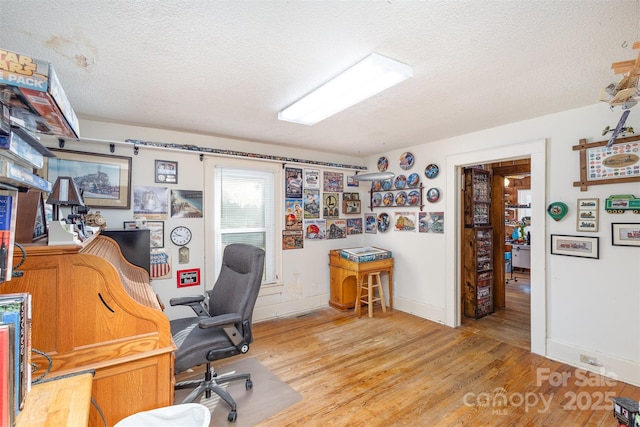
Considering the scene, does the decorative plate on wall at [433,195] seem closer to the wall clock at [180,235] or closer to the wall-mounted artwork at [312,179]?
the wall-mounted artwork at [312,179]

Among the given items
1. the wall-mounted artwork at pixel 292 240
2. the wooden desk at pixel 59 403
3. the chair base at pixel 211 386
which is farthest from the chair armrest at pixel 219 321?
the wall-mounted artwork at pixel 292 240

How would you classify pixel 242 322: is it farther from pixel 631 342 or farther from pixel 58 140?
pixel 631 342

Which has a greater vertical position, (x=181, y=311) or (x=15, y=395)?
(x=15, y=395)

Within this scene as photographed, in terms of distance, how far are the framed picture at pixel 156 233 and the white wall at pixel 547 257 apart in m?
0.07

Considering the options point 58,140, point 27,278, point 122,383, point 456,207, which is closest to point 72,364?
point 122,383

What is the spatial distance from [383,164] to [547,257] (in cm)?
235

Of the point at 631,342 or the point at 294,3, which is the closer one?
the point at 294,3

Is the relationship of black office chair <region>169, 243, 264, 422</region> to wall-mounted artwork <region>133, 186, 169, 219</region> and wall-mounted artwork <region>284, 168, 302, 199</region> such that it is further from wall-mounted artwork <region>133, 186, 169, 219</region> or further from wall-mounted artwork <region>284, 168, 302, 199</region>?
wall-mounted artwork <region>284, 168, 302, 199</region>

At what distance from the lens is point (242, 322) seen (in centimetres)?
201

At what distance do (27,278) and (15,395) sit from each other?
0.48 m

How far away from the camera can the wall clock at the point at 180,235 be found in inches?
123

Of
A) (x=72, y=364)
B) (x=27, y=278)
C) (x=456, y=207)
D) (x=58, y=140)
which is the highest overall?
(x=58, y=140)

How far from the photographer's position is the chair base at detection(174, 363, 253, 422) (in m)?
2.01

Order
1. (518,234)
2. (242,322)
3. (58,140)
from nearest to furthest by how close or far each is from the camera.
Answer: (242,322), (58,140), (518,234)
